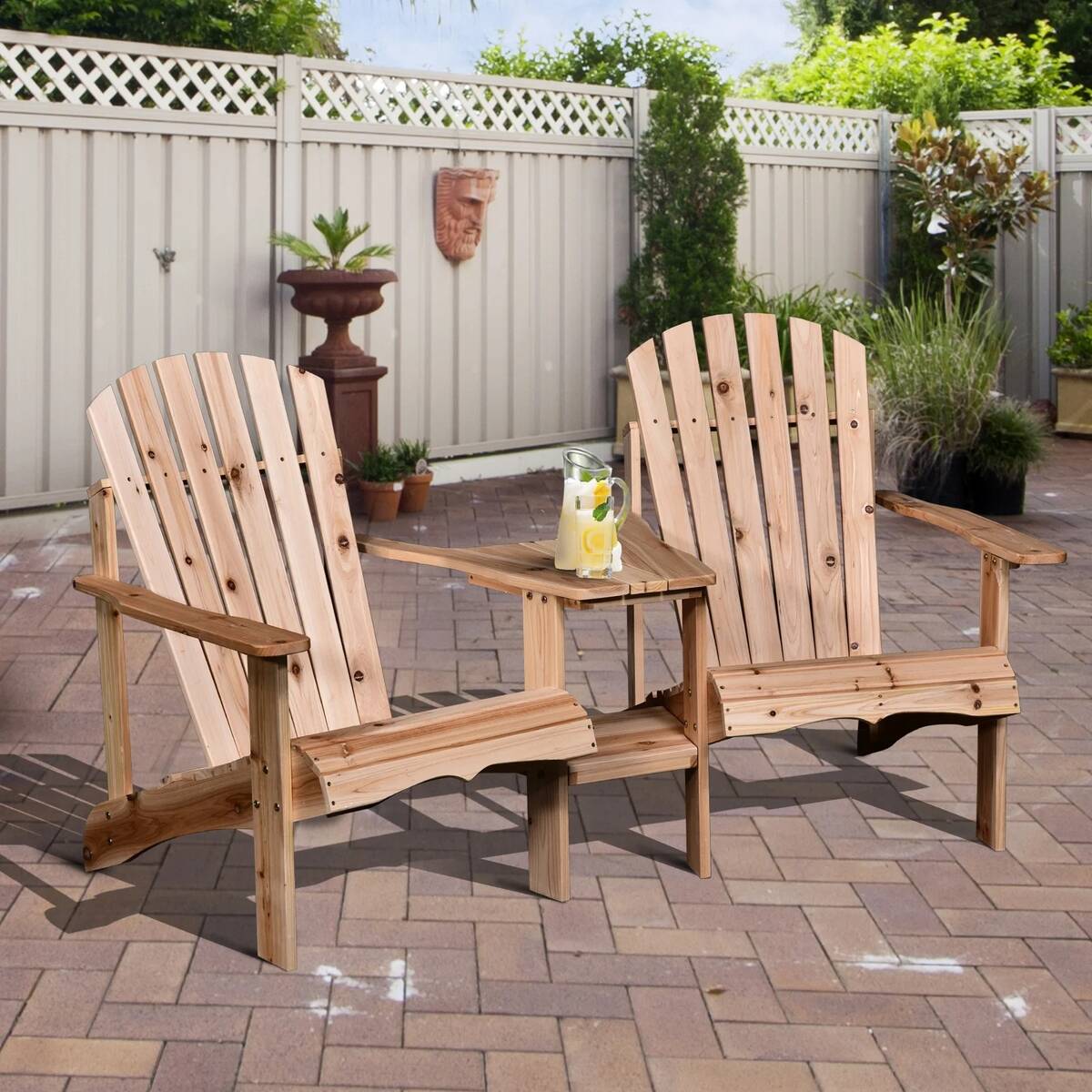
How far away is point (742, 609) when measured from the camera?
3.58 m

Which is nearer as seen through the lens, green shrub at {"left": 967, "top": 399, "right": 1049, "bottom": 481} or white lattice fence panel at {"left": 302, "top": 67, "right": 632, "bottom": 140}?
green shrub at {"left": 967, "top": 399, "right": 1049, "bottom": 481}

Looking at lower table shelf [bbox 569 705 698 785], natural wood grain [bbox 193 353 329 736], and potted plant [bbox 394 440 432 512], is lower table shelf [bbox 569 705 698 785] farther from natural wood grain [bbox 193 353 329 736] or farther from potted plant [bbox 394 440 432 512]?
potted plant [bbox 394 440 432 512]

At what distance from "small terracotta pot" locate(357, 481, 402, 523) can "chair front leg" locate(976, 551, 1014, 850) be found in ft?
13.4

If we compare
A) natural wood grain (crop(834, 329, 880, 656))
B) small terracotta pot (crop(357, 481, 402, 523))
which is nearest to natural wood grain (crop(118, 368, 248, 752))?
natural wood grain (crop(834, 329, 880, 656))

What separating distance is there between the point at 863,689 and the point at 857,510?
2.26 feet

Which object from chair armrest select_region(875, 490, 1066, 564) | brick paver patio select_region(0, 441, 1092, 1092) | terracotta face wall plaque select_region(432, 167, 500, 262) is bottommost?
brick paver patio select_region(0, 441, 1092, 1092)

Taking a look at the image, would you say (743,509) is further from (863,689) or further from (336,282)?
(336,282)

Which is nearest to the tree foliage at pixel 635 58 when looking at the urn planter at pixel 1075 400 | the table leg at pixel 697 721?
the urn planter at pixel 1075 400

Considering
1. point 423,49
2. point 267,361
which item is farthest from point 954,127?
point 423,49

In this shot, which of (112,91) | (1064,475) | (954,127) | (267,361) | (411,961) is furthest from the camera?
(954,127)

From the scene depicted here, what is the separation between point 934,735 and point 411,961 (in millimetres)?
1832

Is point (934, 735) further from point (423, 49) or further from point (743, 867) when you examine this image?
point (423, 49)

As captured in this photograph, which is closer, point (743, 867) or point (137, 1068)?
point (137, 1068)

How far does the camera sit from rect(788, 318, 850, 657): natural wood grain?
363 centimetres
